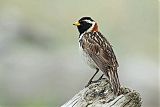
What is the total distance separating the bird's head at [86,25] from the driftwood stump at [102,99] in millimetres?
1429

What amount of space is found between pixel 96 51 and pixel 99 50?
6 centimetres

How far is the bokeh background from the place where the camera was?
1178 centimetres

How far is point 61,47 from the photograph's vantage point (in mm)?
13133

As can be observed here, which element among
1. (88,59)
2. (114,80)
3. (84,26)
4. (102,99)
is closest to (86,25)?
(84,26)

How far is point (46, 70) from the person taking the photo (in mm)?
12289

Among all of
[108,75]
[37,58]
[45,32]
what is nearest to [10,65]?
[37,58]

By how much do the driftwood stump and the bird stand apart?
46 centimetres

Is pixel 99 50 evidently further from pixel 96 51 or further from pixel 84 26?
pixel 84 26

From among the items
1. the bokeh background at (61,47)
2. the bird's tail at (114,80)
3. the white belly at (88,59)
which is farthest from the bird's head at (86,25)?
the bokeh background at (61,47)

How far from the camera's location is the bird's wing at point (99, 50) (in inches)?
258

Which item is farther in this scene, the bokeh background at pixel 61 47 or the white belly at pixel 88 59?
the bokeh background at pixel 61 47

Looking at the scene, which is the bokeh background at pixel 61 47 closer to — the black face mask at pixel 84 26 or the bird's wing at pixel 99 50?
the black face mask at pixel 84 26

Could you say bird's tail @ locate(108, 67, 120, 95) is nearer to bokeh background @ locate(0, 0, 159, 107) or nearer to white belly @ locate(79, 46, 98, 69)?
white belly @ locate(79, 46, 98, 69)

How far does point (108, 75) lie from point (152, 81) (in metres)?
5.92
